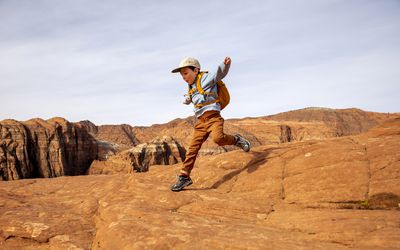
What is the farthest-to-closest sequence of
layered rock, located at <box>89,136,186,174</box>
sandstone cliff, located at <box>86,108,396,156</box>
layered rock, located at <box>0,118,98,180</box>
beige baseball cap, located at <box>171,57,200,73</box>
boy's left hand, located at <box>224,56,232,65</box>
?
sandstone cliff, located at <box>86,108,396,156</box>, layered rock, located at <box>89,136,186,174</box>, layered rock, located at <box>0,118,98,180</box>, beige baseball cap, located at <box>171,57,200,73</box>, boy's left hand, located at <box>224,56,232,65</box>

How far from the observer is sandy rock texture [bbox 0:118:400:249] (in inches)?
133

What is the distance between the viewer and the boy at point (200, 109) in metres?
5.30

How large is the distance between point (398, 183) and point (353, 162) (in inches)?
32.2

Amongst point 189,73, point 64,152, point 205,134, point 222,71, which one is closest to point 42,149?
point 64,152

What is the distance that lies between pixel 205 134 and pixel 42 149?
98.6ft

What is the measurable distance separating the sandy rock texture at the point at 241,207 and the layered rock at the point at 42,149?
25872 millimetres

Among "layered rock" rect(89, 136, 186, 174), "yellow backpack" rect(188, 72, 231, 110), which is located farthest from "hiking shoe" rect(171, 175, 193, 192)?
"layered rock" rect(89, 136, 186, 174)

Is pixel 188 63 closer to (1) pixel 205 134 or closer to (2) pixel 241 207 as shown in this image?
(1) pixel 205 134

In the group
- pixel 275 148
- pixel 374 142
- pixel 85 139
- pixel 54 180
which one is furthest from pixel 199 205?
pixel 85 139

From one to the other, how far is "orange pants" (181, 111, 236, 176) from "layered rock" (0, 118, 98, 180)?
93.6 feet

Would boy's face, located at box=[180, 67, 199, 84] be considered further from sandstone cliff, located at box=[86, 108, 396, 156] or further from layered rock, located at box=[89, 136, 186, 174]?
sandstone cliff, located at box=[86, 108, 396, 156]

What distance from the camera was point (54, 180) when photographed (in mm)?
7480

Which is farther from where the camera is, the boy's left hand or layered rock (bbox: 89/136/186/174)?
layered rock (bbox: 89/136/186/174)

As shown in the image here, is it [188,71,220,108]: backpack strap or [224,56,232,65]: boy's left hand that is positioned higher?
[224,56,232,65]: boy's left hand
